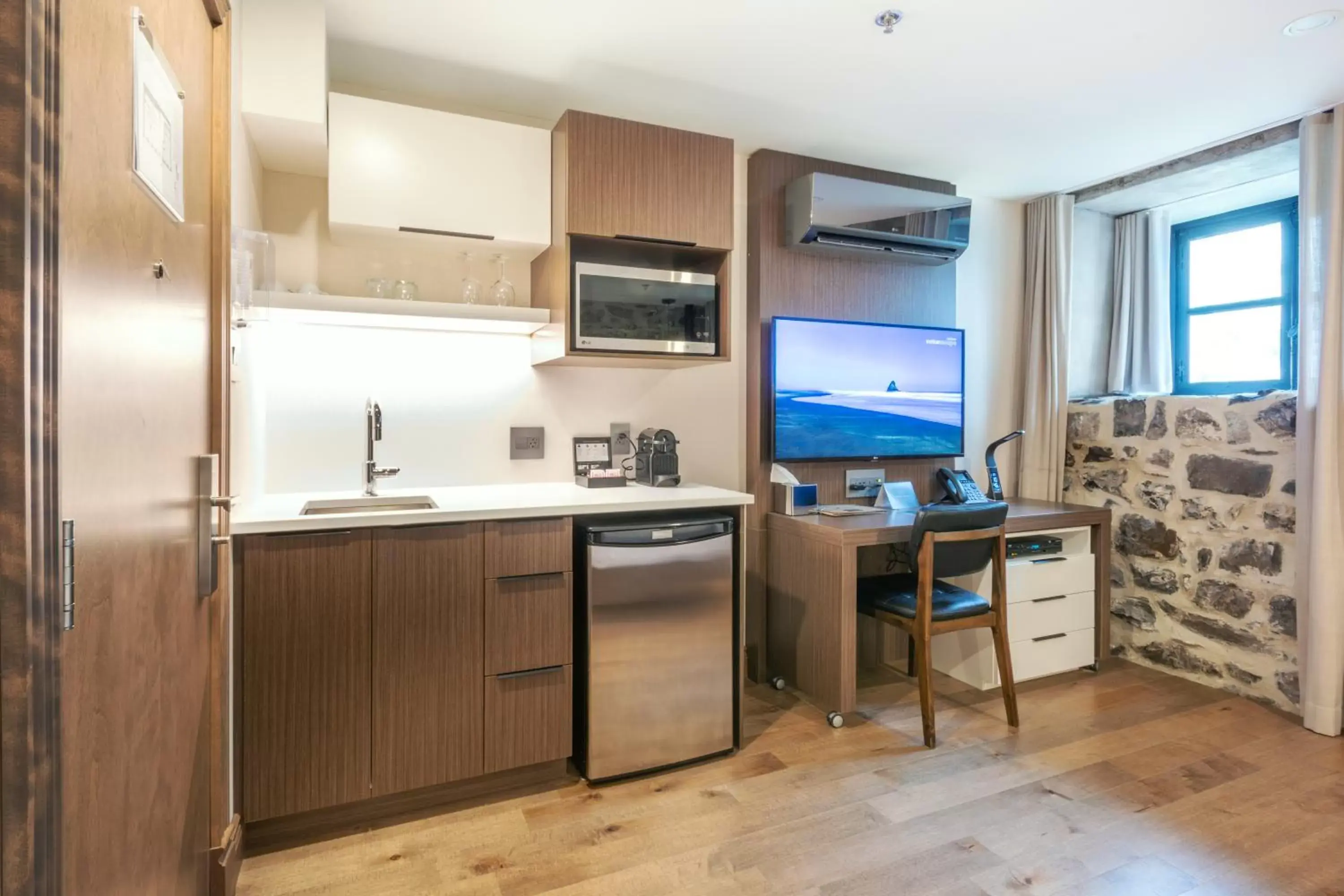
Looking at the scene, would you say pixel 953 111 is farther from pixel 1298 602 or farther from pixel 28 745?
pixel 28 745

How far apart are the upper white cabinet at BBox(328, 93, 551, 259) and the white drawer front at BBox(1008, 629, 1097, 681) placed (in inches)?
105

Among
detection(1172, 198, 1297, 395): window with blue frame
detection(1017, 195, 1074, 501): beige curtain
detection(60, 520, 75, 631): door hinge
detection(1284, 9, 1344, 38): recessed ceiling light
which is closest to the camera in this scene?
detection(60, 520, 75, 631): door hinge

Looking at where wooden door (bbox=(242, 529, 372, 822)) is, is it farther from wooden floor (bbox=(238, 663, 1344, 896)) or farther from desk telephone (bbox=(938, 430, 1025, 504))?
desk telephone (bbox=(938, 430, 1025, 504))

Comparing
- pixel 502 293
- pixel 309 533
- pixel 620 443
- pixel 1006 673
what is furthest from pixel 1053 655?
pixel 309 533

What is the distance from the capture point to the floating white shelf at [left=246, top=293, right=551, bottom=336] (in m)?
2.20

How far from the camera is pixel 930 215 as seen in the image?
130 inches

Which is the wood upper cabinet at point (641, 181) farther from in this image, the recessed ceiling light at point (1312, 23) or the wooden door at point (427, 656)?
the recessed ceiling light at point (1312, 23)

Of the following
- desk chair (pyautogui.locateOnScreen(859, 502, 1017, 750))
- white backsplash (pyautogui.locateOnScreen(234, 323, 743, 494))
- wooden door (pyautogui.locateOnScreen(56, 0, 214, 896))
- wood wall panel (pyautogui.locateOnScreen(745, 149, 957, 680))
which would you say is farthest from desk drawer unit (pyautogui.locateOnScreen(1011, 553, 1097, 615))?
wooden door (pyautogui.locateOnScreen(56, 0, 214, 896))

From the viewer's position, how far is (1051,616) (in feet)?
10.3

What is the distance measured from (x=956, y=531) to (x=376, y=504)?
6.85 ft

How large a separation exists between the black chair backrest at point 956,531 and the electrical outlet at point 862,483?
27.2 inches

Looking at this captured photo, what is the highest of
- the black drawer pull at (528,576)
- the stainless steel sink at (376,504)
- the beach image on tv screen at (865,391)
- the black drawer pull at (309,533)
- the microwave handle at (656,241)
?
the microwave handle at (656,241)

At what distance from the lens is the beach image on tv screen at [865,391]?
10.4ft

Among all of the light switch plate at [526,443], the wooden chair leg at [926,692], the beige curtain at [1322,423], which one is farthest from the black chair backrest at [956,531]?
the light switch plate at [526,443]
